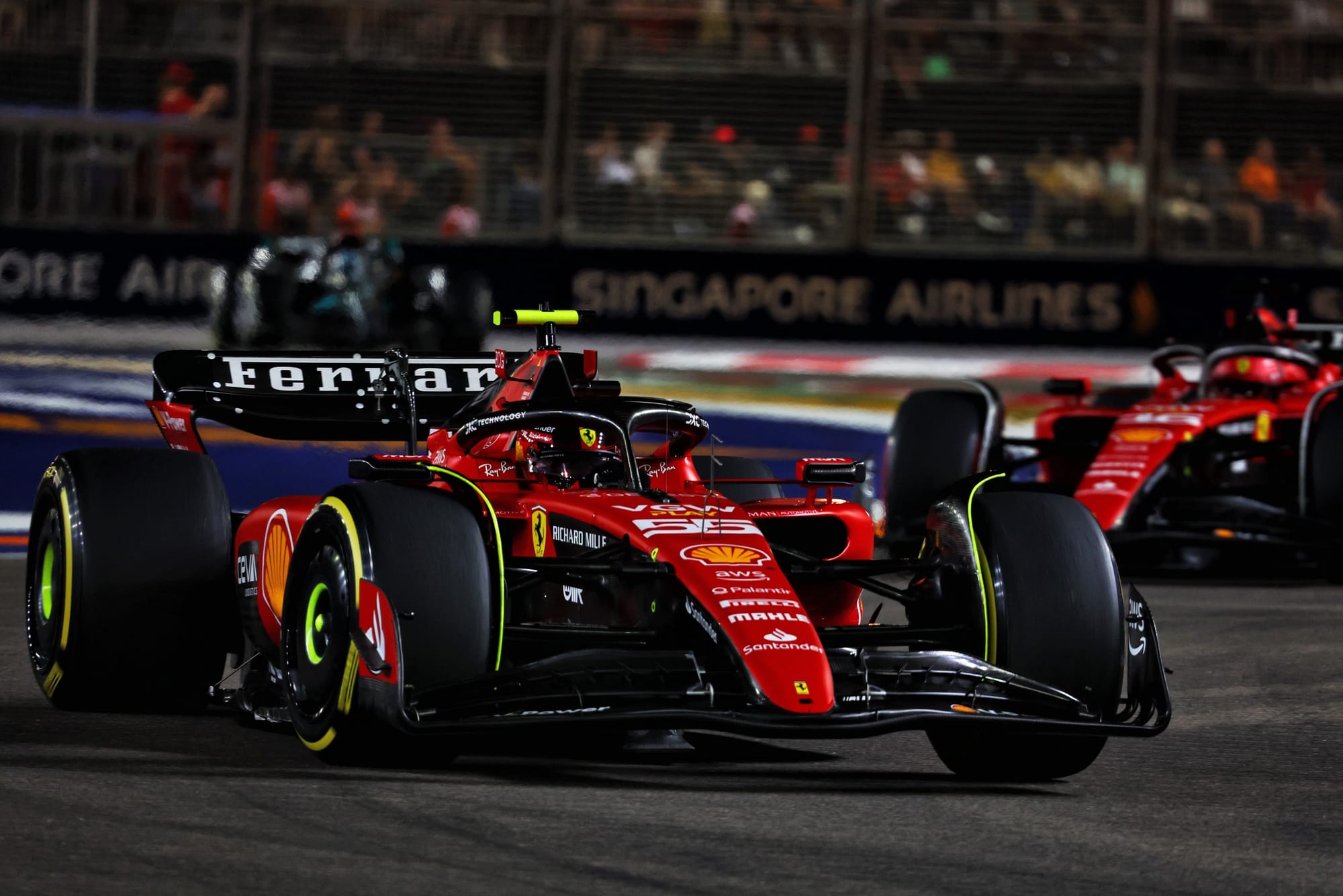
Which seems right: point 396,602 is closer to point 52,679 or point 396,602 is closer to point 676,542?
point 676,542

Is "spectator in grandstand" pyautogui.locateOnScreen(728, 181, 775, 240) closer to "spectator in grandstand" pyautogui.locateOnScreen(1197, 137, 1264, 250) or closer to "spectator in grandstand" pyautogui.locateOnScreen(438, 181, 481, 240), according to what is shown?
"spectator in grandstand" pyautogui.locateOnScreen(438, 181, 481, 240)

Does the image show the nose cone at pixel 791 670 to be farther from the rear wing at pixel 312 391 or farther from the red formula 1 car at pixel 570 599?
the rear wing at pixel 312 391

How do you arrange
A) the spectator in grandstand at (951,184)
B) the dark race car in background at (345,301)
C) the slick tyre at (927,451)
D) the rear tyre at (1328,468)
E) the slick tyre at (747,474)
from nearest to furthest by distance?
the slick tyre at (747,474) → the rear tyre at (1328,468) → the slick tyre at (927,451) → the dark race car in background at (345,301) → the spectator in grandstand at (951,184)

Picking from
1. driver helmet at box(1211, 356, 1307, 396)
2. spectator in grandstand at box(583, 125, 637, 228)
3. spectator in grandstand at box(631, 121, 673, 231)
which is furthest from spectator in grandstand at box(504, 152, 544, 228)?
driver helmet at box(1211, 356, 1307, 396)

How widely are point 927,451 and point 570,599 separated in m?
6.76

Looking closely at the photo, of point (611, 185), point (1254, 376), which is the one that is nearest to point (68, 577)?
point (1254, 376)

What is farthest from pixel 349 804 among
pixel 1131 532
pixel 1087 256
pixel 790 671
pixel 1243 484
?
pixel 1087 256

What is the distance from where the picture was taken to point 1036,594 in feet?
21.1

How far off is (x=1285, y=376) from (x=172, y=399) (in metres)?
7.60

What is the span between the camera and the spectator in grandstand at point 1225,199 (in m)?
21.3

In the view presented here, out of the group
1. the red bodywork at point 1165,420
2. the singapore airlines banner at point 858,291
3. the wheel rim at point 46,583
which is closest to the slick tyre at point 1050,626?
the wheel rim at point 46,583

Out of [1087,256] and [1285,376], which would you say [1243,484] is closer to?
[1285,376]

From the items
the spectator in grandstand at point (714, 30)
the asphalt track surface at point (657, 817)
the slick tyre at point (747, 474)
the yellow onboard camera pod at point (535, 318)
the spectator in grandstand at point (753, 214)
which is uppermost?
the spectator in grandstand at point (714, 30)

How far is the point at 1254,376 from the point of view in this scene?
1387 centimetres
